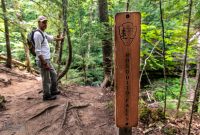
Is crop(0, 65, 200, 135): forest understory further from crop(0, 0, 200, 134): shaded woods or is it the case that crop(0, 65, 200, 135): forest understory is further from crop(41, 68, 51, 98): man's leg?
crop(41, 68, 51, 98): man's leg

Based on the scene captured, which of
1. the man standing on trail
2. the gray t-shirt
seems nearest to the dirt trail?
the man standing on trail

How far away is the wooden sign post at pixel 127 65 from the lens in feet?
9.99

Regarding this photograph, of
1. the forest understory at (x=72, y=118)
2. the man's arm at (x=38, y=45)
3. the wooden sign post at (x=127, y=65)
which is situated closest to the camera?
the wooden sign post at (x=127, y=65)

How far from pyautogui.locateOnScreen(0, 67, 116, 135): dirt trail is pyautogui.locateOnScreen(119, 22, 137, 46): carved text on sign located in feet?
7.08

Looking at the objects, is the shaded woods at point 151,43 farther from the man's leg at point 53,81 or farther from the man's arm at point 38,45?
the man's arm at point 38,45

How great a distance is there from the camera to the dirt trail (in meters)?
4.84

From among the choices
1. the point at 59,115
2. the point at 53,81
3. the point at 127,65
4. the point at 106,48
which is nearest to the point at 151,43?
the point at 106,48

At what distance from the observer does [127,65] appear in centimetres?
314

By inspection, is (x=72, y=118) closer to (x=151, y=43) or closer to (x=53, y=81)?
(x=53, y=81)

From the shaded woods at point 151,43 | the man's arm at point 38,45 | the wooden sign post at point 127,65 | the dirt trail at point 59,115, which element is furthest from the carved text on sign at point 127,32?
the man's arm at point 38,45

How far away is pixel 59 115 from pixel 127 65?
2817 millimetres

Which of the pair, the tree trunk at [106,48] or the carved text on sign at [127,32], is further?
the tree trunk at [106,48]

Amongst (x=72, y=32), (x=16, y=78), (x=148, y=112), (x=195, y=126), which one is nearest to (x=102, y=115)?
(x=148, y=112)

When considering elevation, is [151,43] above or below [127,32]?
below
